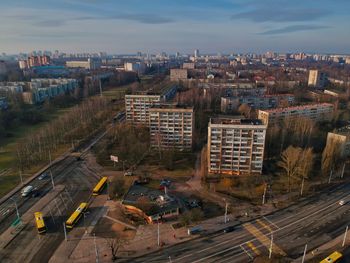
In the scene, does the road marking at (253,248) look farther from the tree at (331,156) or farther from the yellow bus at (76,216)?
the tree at (331,156)

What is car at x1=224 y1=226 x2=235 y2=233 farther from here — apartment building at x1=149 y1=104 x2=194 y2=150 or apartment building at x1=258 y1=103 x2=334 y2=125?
apartment building at x1=258 y1=103 x2=334 y2=125

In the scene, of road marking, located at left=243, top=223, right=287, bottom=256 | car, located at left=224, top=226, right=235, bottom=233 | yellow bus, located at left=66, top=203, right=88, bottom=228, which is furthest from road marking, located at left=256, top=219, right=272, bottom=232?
yellow bus, located at left=66, top=203, right=88, bottom=228

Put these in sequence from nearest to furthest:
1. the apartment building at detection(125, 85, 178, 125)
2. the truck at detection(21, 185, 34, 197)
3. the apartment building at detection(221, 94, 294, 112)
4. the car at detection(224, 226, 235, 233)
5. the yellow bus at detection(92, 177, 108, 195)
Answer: the car at detection(224, 226, 235, 233), the truck at detection(21, 185, 34, 197), the yellow bus at detection(92, 177, 108, 195), the apartment building at detection(125, 85, 178, 125), the apartment building at detection(221, 94, 294, 112)

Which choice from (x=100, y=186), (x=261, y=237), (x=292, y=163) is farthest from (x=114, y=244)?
(x=292, y=163)

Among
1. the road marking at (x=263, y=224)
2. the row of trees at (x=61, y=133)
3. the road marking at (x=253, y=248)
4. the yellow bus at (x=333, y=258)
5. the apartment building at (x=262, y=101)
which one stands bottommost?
the road marking at (x=263, y=224)

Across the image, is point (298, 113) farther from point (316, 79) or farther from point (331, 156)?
point (316, 79)

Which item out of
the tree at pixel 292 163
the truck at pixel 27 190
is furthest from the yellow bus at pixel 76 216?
the tree at pixel 292 163
